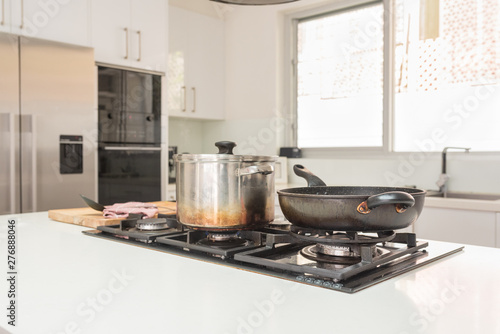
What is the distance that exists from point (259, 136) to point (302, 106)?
47cm

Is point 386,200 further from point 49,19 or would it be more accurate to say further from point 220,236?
point 49,19

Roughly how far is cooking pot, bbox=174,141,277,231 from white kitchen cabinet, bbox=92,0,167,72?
2.34m

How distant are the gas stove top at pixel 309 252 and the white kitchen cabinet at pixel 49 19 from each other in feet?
6.62

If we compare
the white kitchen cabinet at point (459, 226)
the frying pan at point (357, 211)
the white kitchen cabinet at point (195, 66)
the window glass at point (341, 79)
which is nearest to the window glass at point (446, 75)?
the window glass at point (341, 79)

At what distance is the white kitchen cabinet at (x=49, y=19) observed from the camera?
101 inches

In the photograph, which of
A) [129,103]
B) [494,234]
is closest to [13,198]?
[129,103]

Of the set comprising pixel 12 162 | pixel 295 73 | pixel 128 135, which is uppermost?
pixel 295 73

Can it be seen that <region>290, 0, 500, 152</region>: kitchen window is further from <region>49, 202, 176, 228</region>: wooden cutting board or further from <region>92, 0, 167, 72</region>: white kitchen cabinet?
<region>49, 202, 176, 228</region>: wooden cutting board

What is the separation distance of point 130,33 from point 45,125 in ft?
3.25

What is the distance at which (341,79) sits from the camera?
362cm

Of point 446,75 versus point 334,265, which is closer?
point 334,265

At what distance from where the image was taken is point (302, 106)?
153 inches

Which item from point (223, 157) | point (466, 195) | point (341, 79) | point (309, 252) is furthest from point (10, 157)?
point (466, 195)

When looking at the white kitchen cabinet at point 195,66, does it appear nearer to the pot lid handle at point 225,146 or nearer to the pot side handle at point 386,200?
the pot lid handle at point 225,146
